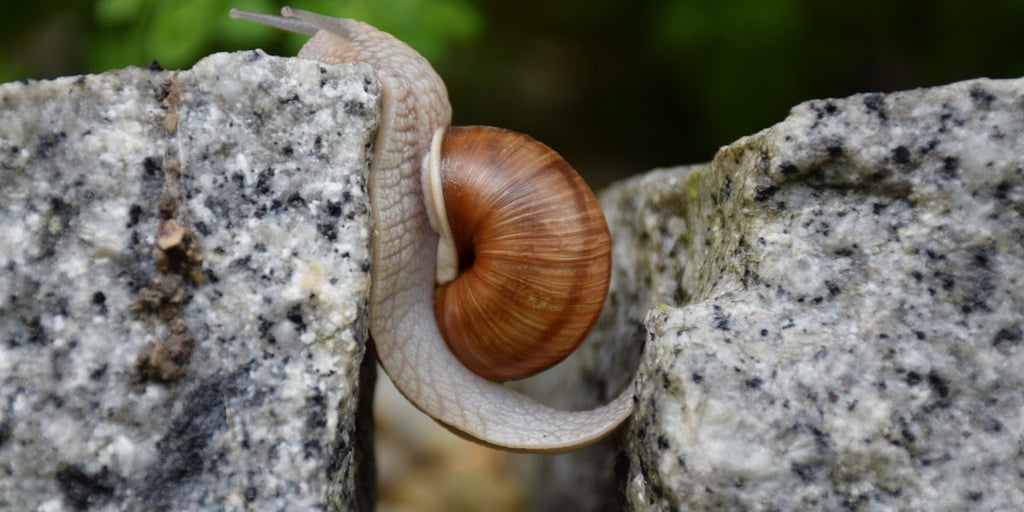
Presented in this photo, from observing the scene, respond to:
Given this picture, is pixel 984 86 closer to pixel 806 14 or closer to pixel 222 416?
pixel 222 416

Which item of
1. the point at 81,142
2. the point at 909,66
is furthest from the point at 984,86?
the point at 909,66

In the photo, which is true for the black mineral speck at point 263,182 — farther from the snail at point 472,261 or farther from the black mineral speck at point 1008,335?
the black mineral speck at point 1008,335

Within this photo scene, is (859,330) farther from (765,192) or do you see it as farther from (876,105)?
(876,105)

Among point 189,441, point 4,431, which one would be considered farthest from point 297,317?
point 4,431

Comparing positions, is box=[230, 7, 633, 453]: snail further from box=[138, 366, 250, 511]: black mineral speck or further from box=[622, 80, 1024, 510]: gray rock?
box=[138, 366, 250, 511]: black mineral speck

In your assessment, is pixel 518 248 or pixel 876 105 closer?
pixel 876 105

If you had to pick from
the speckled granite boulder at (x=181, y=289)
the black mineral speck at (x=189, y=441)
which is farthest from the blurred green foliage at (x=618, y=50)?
the black mineral speck at (x=189, y=441)

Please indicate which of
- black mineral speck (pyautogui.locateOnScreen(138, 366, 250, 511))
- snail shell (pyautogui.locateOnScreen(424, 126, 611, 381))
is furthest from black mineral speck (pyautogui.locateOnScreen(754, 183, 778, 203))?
black mineral speck (pyautogui.locateOnScreen(138, 366, 250, 511))
